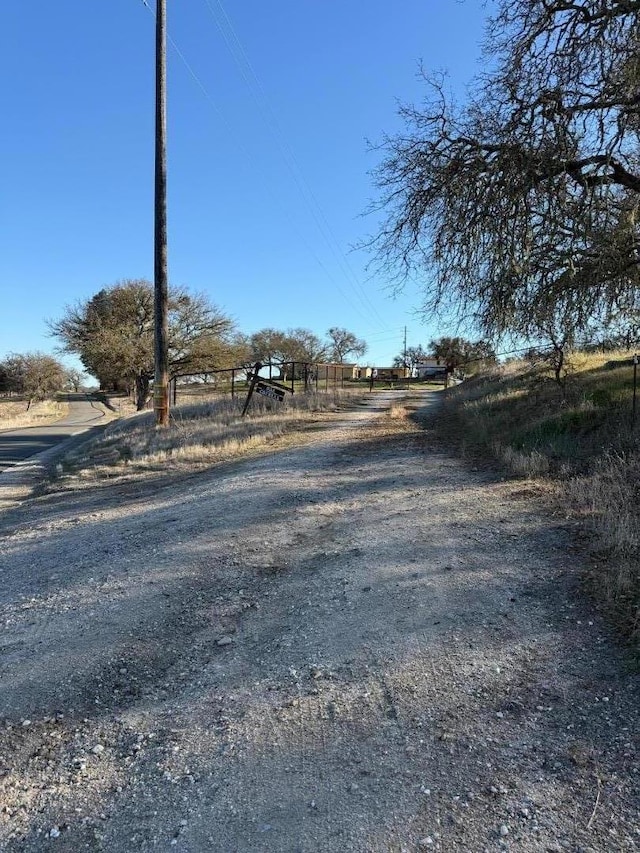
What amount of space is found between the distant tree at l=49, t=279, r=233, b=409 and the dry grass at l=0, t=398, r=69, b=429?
18.6ft

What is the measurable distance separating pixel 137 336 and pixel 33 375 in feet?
102

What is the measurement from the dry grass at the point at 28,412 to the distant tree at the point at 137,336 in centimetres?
566

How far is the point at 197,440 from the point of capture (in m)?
14.4

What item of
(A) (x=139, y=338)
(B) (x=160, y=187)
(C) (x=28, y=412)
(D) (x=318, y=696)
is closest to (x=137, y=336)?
(A) (x=139, y=338)

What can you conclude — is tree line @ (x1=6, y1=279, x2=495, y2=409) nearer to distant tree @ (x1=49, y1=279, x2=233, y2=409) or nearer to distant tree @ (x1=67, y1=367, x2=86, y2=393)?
distant tree @ (x1=49, y1=279, x2=233, y2=409)

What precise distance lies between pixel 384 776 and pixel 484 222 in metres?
7.93

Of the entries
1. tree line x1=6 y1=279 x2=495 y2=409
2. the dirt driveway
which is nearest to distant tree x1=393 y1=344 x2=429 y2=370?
tree line x1=6 y1=279 x2=495 y2=409

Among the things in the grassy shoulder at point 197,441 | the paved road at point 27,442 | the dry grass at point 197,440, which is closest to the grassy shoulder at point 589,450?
the grassy shoulder at point 197,441

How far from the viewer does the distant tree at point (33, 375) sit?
220 ft

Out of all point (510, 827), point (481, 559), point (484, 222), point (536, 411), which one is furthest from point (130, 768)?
point (536, 411)

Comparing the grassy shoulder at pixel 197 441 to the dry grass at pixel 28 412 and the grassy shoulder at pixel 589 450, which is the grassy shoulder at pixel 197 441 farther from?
the dry grass at pixel 28 412

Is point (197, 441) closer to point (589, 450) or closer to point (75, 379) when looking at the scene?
point (589, 450)

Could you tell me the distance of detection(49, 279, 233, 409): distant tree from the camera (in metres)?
40.3

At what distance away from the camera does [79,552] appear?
606 cm
